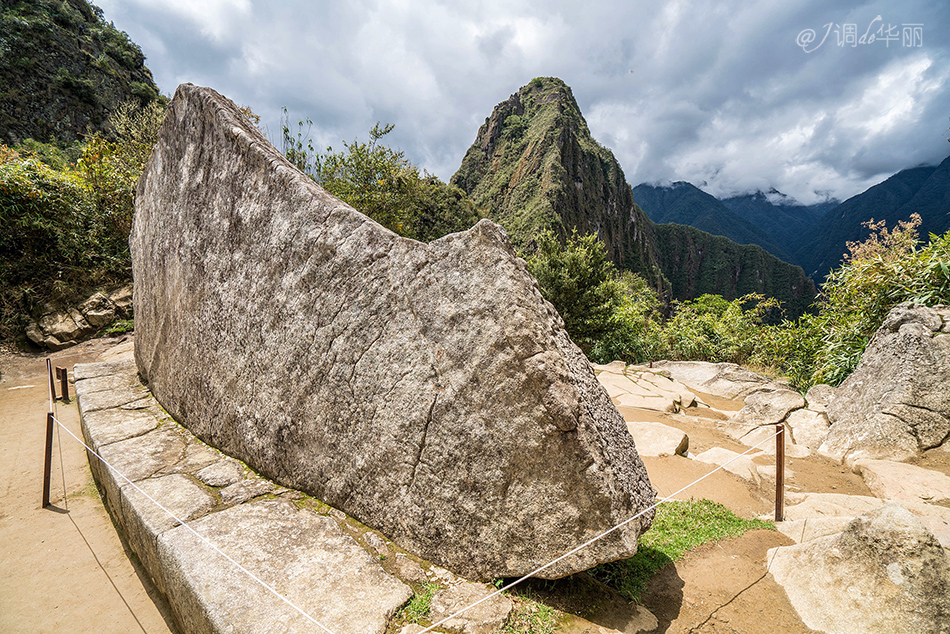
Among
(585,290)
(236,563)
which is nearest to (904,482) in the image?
(236,563)

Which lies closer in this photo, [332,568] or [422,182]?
[332,568]

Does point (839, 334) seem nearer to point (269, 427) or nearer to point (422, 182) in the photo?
point (269, 427)

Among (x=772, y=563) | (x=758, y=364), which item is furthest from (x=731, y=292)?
(x=772, y=563)

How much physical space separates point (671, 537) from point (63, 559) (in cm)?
429

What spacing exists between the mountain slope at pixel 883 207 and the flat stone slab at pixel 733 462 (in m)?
102

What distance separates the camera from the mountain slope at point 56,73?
2139cm

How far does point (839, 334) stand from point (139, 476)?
8.82 meters

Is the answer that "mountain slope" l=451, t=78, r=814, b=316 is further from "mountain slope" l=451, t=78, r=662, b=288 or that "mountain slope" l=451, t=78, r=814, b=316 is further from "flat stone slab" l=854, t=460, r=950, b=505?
"flat stone slab" l=854, t=460, r=950, b=505

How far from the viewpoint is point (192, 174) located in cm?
359

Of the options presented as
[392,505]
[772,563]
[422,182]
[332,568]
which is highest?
[422,182]

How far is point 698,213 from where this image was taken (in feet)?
537

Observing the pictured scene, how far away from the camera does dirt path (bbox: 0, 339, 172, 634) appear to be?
225cm

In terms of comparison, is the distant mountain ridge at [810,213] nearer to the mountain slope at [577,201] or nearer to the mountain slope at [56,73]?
the mountain slope at [577,201]

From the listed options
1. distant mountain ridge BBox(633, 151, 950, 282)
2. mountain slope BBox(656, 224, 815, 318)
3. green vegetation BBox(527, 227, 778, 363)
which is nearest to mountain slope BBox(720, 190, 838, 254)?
distant mountain ridge BBox(633, 151, 950, 282)
